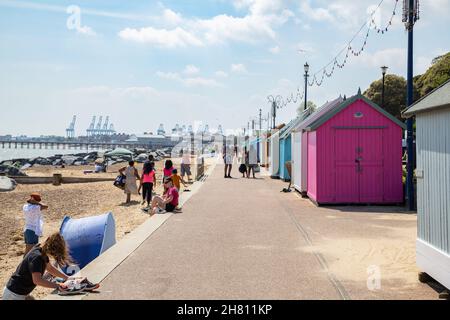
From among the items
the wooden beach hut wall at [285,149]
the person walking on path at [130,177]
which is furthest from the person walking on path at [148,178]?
the wooden beach hut wall at [285,149]

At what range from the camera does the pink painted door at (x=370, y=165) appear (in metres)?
15.9

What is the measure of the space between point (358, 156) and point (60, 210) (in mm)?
10758

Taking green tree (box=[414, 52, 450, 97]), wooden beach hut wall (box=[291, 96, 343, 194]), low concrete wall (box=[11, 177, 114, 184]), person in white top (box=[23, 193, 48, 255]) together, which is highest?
green tree (box=[414, 52, 450, 97])

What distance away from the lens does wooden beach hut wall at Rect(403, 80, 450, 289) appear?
21.8 feet

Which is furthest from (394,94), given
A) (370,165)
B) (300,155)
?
(370,165)

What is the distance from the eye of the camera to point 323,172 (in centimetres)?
1603

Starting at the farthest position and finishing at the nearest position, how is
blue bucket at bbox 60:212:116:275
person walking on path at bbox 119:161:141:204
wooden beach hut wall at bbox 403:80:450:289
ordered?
person walking on path at bbox 119:161:141:204
blue bucket at bbox 60:212:116:275
wooden beach hut wall at bbox 403:80:450:289

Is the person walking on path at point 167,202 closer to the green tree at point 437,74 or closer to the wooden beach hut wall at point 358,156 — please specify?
the wooden beach hut wall at point 358,156

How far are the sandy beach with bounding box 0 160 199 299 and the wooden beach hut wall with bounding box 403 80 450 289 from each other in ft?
18.4

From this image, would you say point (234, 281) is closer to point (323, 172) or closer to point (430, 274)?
point (430, 274)

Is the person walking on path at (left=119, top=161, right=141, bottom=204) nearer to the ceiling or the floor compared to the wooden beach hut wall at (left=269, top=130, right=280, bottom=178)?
nearer to the floor

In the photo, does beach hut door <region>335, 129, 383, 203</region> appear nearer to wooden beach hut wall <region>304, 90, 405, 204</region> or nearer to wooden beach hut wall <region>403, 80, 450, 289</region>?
wooden beach hut wall <region>304, 90, 405, 204</region>

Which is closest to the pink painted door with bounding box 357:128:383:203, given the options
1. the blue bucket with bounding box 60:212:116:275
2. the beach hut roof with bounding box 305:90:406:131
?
the beach hut roof with bounding box 305:90:406:131
